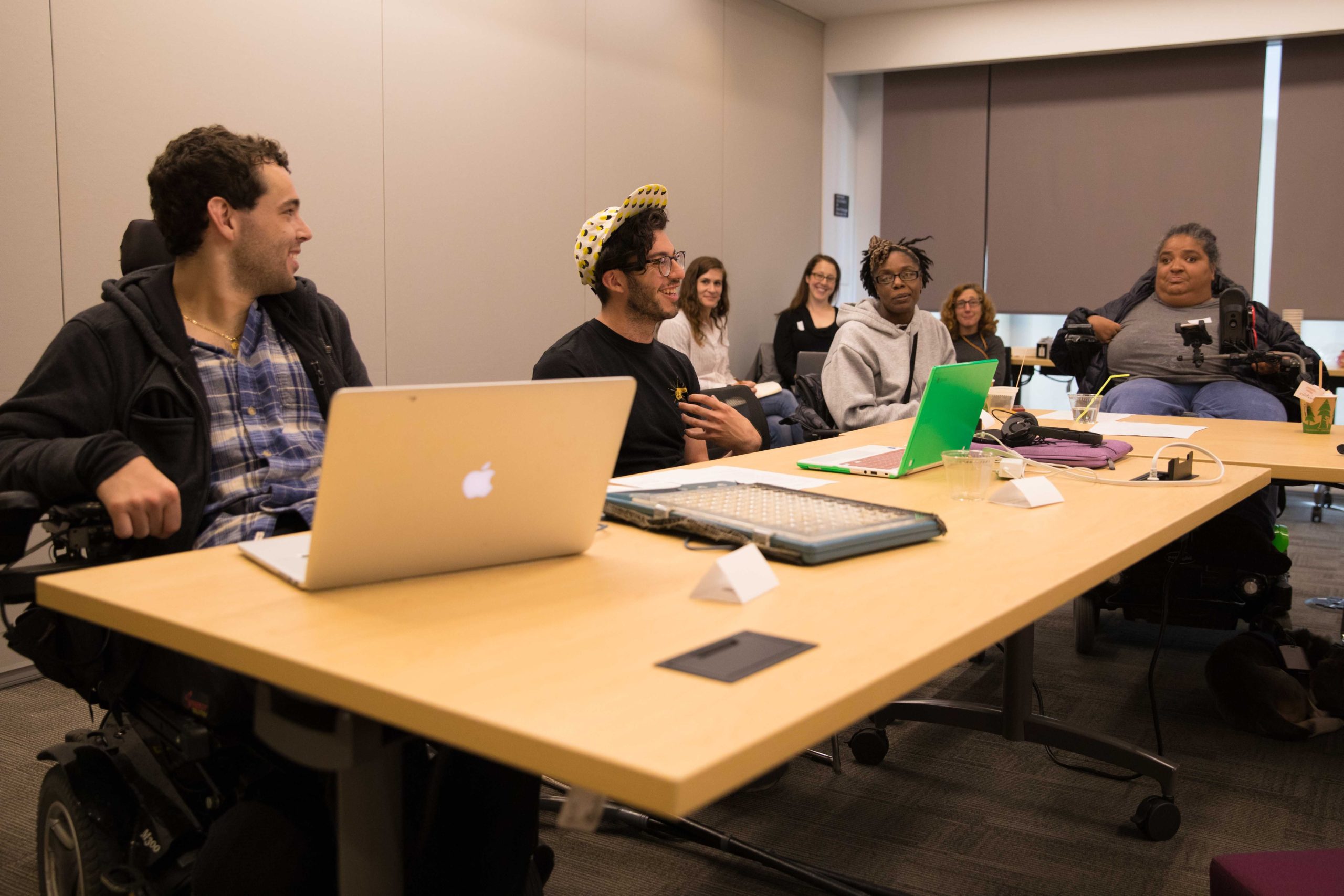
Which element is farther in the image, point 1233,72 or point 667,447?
point 1233,72

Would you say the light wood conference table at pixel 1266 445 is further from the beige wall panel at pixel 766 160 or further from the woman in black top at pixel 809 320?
the beige wall panel at pixel 766 160

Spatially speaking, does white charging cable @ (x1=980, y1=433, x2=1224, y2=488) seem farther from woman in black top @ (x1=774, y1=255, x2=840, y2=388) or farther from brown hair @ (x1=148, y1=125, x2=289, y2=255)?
Result: woman in black top @ (x1=774, y1=255, x2=840, y2=388)

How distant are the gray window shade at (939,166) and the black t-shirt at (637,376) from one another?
5.33 m

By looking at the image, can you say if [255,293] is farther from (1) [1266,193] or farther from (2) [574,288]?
(1) [1266,193]

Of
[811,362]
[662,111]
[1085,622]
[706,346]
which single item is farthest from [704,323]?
[1085,622]

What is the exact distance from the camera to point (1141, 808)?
213 centimetres

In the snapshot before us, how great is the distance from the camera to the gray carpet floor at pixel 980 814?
1987 mm

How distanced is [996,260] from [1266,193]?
5.45ft

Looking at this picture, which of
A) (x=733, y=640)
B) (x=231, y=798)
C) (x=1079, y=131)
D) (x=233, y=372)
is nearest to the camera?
(x=733, y=640)

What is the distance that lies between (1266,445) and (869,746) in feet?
4.04

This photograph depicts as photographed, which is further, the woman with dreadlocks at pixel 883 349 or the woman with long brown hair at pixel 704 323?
the woman with long brown hair at pixel 704 323

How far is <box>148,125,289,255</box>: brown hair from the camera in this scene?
185 cm

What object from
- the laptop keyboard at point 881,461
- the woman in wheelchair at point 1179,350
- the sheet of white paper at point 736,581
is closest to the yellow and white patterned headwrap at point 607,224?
the laptop keyboard at point 881,461

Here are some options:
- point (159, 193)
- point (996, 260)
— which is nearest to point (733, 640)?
point (159, 193)
